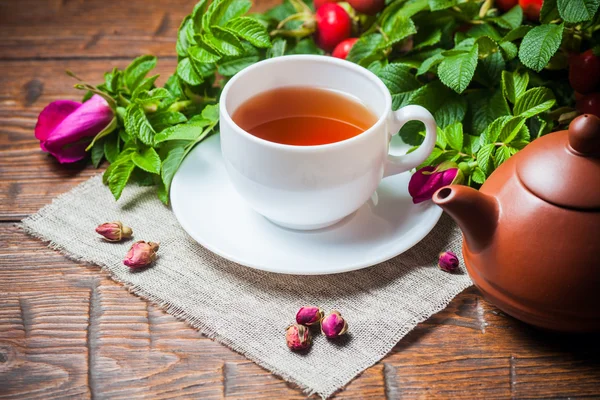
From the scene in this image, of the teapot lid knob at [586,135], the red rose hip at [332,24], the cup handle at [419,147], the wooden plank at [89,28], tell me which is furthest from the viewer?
the wooden plank at [89,28]

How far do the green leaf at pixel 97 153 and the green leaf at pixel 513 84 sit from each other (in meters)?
0.64

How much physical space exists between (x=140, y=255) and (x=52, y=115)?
0.36 meters

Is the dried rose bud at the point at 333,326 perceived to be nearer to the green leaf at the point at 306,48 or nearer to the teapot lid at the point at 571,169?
the teapot lid at the point at 571,169

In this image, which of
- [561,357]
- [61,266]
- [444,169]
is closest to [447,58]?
[444,169]

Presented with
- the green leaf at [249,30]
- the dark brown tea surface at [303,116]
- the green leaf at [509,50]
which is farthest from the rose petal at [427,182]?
the green leaf at [249,30]

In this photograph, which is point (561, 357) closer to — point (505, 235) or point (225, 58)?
point (505, 235)

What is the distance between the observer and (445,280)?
2.97ft

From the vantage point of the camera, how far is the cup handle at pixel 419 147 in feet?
3.04

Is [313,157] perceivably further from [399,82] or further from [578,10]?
[578,10]

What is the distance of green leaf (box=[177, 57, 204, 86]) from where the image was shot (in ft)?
3.62

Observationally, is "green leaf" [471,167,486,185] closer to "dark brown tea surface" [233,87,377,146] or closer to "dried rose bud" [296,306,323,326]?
"dark brown tea surface" [233,87,377,146]

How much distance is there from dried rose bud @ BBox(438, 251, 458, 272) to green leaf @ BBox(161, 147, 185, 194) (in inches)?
16.1

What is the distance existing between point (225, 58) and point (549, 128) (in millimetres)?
528

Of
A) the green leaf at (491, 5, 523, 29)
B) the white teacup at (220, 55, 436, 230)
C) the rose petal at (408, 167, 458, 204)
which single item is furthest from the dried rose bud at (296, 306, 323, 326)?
the green leaf at (491, 5, 523, 29)
